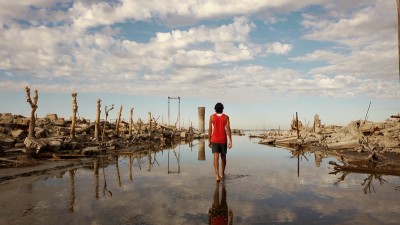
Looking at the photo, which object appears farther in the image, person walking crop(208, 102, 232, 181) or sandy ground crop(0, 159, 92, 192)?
person walking crop(208, 102, 232, 181)

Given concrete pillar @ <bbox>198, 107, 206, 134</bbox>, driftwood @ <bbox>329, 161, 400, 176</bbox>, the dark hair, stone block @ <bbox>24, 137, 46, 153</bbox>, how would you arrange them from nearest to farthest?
the dark hair → driftwood @ <bbox>329, 161, 400, 176</bbox> → stone block @ <bbox>24, 137, 46, 153</bbox> → concrete pillar @ <bbox>198, 107, 206, 134</bbox>

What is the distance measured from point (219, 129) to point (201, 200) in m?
2.89

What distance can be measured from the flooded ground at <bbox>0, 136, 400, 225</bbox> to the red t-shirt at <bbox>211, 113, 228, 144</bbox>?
1.14 metres

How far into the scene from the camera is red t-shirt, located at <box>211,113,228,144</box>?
830cm

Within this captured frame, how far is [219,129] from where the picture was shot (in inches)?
328

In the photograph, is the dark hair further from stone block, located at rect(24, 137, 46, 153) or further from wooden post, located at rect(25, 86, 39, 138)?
wooden post, located at rect(25, 86, 39, 138)

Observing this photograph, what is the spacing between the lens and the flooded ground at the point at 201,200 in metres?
4.65

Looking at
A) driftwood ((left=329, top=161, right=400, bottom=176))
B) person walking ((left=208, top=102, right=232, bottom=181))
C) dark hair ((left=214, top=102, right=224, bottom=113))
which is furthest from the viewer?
driftwood ((left=329, top=161, right=400, bottom=176))

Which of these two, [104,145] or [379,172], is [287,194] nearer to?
[379,172]

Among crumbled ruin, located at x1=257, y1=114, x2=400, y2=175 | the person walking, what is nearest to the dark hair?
the person walking

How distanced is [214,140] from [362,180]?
4.36m

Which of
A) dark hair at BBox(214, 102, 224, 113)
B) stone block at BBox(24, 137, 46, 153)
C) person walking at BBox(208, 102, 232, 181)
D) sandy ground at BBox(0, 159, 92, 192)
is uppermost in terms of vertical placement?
dark hair at BBox(214, 102, 224, 113)

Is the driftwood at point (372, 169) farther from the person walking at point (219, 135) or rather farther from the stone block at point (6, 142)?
the stone block at point (6, 142)

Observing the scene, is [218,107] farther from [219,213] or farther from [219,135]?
[219,213]
